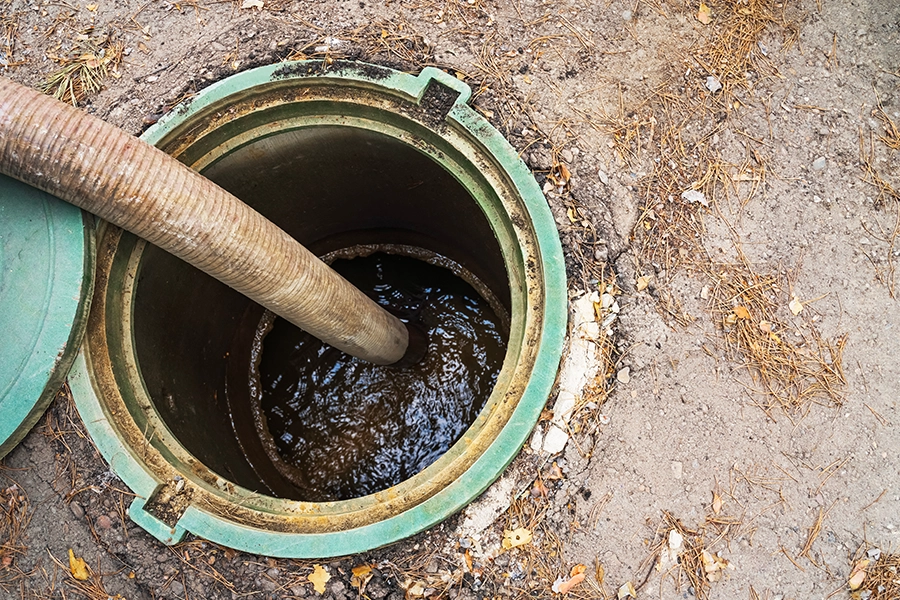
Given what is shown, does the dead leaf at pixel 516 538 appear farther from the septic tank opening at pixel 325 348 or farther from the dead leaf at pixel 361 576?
the septic tank opening at pixel 325 348

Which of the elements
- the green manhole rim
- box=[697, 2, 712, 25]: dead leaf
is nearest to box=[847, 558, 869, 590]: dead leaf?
the green manhole rim

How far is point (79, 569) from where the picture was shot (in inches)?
76.4

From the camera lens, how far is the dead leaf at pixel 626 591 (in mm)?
1824

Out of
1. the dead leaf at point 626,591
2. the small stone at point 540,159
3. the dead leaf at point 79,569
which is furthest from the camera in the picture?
the small stone at point 540,159

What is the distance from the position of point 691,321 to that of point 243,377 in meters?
2.49

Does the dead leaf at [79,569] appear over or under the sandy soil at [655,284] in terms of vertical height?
under

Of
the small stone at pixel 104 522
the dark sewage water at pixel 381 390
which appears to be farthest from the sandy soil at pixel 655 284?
the dark sewage water at pixel 381 390

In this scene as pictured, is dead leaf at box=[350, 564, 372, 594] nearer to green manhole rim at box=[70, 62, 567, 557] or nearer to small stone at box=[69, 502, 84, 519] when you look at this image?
green manhole rim at box=[70, 62, 567, 557]

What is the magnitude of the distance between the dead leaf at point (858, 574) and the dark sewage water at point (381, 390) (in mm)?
1736

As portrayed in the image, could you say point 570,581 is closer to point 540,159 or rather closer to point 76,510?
point 540,159

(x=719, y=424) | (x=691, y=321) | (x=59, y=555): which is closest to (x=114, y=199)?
(x=59, y=555)

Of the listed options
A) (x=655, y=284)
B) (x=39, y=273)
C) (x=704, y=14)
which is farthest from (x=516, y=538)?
(x=704, y=14)

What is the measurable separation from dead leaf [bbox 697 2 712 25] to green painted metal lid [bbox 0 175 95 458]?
7.66 feet

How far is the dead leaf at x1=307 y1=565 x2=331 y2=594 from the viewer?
6.18 ft
